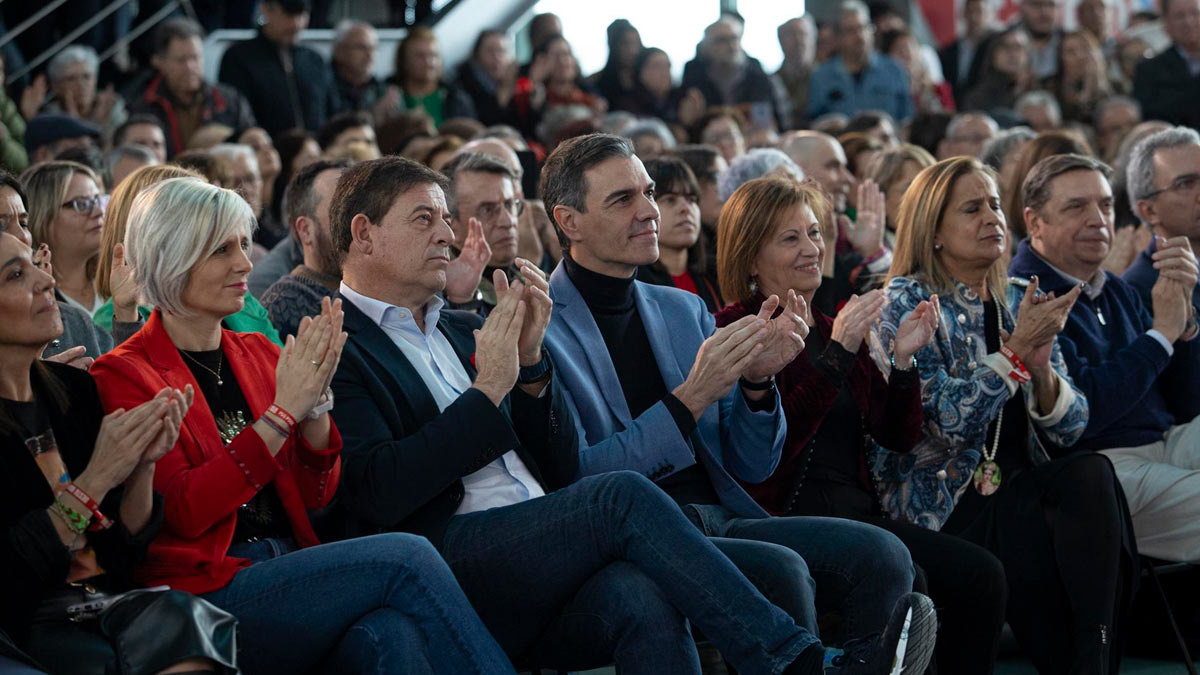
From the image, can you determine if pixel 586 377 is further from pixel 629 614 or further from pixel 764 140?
pixel 764 140

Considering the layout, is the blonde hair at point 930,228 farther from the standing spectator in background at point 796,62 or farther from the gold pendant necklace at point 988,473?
the standing spectator in background at point 796,62

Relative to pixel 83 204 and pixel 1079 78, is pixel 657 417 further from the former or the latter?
pixel 1079 78

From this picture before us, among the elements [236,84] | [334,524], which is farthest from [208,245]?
[236,84]

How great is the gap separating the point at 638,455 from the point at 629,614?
1.59 ft

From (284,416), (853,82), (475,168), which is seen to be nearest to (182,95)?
(475,168)

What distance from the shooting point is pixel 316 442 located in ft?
8.82

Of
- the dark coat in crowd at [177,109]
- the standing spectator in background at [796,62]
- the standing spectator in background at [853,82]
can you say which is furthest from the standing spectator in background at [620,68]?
the dark coat in crowd at [177,109]

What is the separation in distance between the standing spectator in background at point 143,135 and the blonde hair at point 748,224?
3173 millimetres

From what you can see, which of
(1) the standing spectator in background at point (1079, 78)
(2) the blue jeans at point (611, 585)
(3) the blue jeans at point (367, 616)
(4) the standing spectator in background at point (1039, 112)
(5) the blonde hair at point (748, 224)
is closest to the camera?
A: (3) the blue jeans at point (367, 616)

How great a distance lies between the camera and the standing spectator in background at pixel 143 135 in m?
6.05

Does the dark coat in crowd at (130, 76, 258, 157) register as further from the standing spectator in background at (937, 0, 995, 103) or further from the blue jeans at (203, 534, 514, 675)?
the standing spectator in background at (937, 0, 995, 103)

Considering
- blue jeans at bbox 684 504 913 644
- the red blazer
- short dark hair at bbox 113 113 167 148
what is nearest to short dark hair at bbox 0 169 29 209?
the red blazer

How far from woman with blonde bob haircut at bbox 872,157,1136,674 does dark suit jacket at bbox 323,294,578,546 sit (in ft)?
3.30

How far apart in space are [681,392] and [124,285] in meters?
1.33
